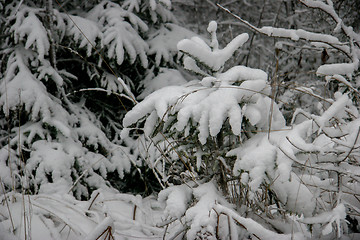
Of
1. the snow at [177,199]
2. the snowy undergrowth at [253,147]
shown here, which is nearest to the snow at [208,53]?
the snowy undergrowth at [253,147]

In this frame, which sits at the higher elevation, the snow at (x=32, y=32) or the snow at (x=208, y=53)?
the snow at (x=208, y=53)

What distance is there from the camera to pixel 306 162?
4.01 ft

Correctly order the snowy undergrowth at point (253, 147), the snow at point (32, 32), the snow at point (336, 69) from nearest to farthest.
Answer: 1. the snowy undergrowth at point (253, 147)
2. the snow at point (336, 69)
3. the snow at point (32, 32)

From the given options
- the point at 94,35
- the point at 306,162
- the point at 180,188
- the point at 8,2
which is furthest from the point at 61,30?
the point at 306,162

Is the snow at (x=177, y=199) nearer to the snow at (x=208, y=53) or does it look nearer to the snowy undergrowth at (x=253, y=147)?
the snowy undergrowth at (x=253, y=147)

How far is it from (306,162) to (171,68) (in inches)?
114

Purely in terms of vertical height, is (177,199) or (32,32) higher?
(32,32)

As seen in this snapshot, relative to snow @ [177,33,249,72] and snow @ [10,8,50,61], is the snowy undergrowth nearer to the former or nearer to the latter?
snow @ [177,33,249,72]

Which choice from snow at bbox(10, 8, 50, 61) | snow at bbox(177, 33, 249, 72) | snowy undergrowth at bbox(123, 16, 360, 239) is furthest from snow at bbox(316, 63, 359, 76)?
snow at bbox(10, 8, 50, 61)

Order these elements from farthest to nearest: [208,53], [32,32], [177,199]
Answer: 1. [32,32]
2. [208,53]
3. [177,199]

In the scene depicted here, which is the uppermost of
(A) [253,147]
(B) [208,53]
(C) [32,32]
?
(B) [208,53]

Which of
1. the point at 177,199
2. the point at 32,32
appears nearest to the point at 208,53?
the point at 177,199

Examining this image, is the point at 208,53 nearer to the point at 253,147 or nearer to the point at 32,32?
the point at 253,147

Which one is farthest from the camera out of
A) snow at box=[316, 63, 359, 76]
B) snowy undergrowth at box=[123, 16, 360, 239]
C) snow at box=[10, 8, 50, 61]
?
snow at box=[10, 8, 50, 61]
